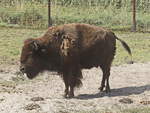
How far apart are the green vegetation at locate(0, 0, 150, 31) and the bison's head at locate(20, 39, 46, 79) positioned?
1130 centimetres

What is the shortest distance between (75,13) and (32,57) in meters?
13.6

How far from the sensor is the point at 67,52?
1014cm

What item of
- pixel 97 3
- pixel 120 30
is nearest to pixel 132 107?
pixel 120 30

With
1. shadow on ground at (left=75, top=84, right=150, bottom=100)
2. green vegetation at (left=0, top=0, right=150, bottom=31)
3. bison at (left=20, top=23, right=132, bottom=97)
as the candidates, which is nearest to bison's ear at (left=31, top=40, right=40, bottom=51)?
bison at (left=20, top=23, right=132, bottom=97)

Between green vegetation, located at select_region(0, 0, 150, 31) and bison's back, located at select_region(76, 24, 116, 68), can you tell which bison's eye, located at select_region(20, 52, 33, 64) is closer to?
bison's back, located at select_region(76, 24, 116, 68)

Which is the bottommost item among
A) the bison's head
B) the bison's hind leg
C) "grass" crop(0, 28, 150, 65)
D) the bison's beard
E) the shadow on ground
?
"grass" crop(0, 28, 150, 65)

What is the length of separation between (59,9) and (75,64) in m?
13.6

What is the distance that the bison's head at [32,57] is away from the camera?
10.1 meters

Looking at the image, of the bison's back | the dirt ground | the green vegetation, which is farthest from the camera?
the green vegetation

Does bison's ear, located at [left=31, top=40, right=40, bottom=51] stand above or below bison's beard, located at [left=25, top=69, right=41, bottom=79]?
above

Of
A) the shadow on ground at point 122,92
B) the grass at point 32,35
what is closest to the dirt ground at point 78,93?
the shadow on ground at point 122,92

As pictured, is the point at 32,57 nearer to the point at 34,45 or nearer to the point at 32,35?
the point at 34,45

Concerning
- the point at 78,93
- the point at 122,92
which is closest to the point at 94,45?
the point at 78,93

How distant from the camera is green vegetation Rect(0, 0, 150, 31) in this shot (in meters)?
22.1
